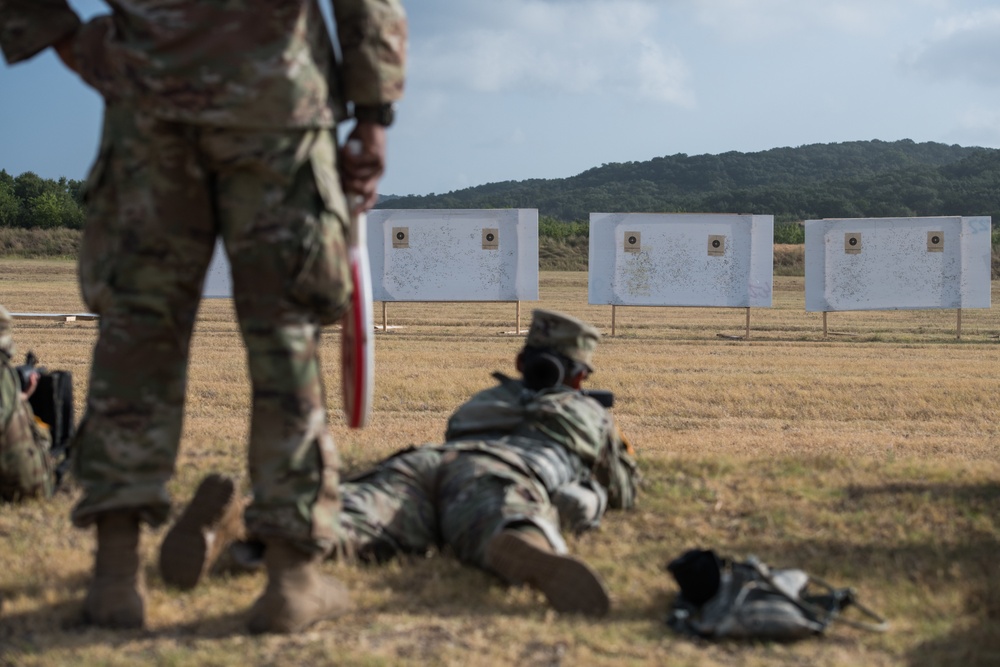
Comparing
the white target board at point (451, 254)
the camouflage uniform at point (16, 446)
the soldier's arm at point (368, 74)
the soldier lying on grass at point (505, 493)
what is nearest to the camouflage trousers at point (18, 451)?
the camouflage uniform at point (16, 446)

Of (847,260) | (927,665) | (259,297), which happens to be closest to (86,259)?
(259,297)

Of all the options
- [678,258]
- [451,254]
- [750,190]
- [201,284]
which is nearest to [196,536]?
[201,284]

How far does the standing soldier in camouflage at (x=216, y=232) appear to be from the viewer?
2.60 m

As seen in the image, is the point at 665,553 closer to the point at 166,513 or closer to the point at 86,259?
the point at 166,513

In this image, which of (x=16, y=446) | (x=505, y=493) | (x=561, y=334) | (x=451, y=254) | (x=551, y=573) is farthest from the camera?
(x=451, y=254)

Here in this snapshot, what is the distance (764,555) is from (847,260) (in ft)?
47.1

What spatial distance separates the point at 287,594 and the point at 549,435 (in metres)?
1.41

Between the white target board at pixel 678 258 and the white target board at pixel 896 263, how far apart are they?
81 centimetres

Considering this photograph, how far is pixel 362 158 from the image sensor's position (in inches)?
110

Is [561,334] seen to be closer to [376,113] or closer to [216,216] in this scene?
[376,113]

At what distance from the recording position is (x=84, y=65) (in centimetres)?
275

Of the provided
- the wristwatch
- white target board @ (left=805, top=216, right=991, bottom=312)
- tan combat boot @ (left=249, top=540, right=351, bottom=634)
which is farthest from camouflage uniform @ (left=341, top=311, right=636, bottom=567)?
white target board @ (left=805, top=216, right=991, bottom=312)

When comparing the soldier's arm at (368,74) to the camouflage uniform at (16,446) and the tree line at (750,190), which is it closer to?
the camouflage uniform at (16,446)

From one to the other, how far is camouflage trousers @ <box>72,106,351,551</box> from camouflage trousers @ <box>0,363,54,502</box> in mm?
1469
